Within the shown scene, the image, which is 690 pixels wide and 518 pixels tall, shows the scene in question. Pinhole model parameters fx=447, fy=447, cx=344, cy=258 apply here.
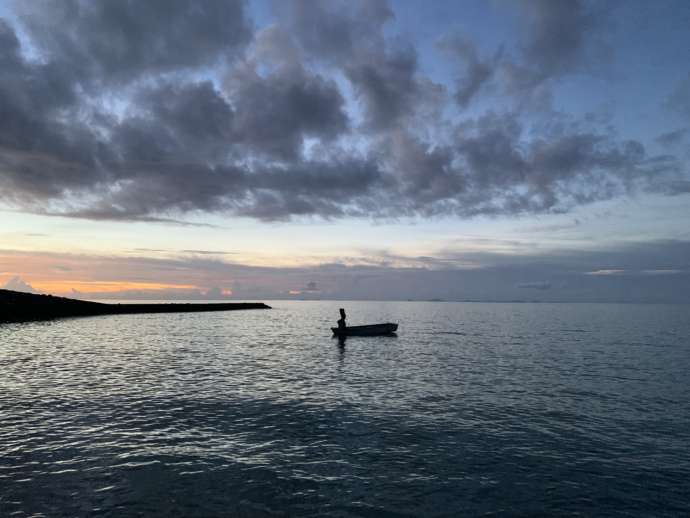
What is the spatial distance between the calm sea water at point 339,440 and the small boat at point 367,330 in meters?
28.6

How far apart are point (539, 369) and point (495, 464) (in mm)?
27202

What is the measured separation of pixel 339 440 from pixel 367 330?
52542 millimetres

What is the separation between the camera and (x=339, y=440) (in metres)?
19.6

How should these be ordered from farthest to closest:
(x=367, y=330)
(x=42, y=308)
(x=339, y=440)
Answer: (x=42, y=308) → (x=367, y=330) → (x=339, y=440)

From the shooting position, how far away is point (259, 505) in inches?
526

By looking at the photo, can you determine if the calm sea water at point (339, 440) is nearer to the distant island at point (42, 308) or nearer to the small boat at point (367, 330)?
the small boat at point (367, 330)

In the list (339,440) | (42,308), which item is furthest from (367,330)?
(42,308)

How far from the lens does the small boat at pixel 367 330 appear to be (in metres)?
69.6

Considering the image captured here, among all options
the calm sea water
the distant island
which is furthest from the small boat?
the distant island

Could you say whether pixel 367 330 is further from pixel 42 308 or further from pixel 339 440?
pixel 42 308

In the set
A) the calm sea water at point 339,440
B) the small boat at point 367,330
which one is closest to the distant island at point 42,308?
the calm sea water at point 339,440

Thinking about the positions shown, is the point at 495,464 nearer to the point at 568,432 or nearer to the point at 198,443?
the point at 568,432

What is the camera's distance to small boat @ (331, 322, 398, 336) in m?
69.6

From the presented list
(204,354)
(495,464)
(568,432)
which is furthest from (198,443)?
(204,354)
